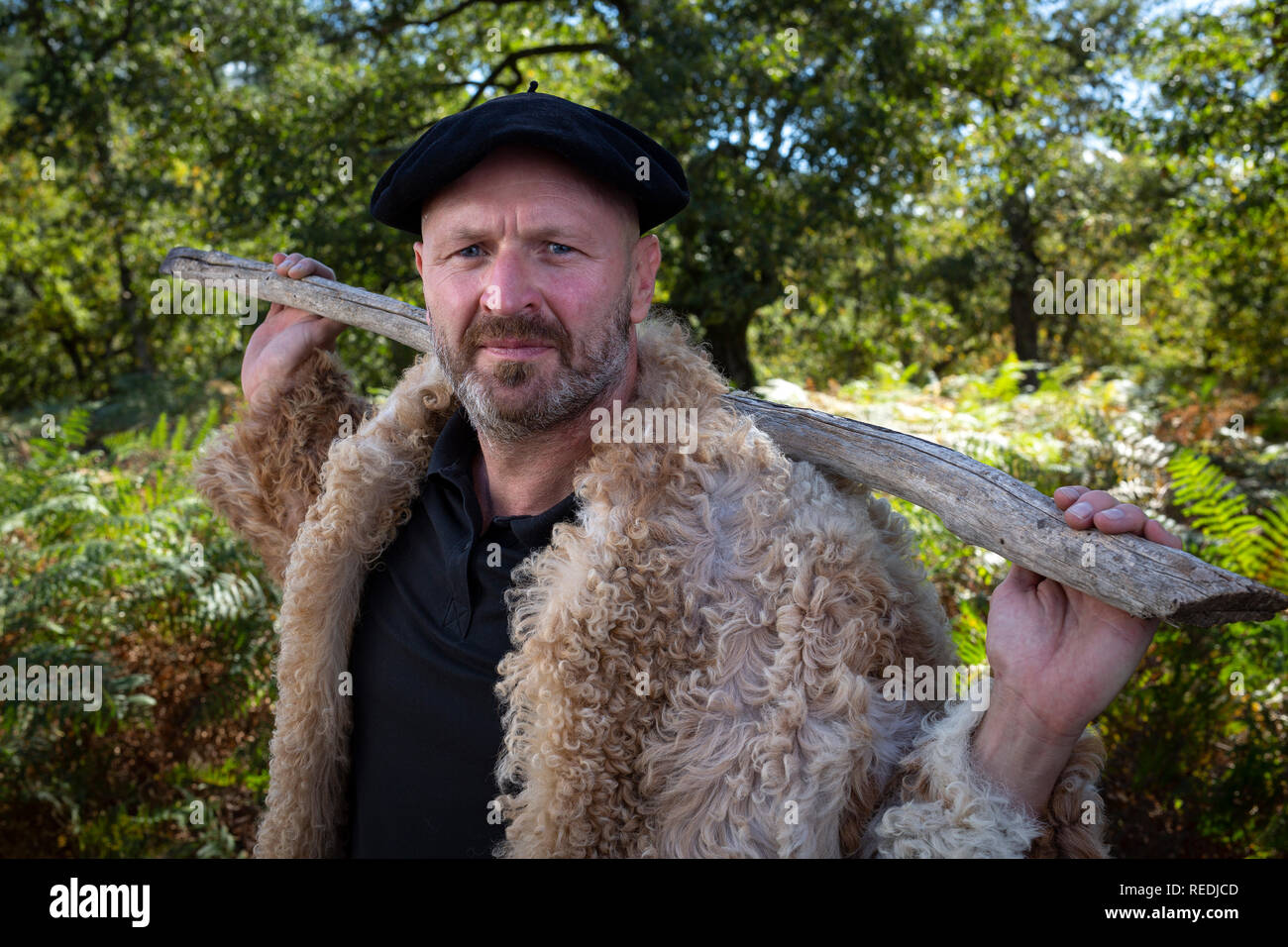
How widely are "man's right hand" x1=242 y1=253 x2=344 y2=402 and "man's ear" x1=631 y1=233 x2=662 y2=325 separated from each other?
119 cm

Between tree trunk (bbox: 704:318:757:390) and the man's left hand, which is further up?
tree trunk (bbox: 704:318:757:390)

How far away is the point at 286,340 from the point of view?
9.84ft

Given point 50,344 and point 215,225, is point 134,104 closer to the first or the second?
point 215,225

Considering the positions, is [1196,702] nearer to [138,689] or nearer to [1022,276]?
[138,689]

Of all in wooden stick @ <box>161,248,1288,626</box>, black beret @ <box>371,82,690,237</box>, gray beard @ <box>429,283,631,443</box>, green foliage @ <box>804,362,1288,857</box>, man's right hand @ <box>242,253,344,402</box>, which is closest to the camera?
wooden stick @ <box>161,248,1288,626</box>

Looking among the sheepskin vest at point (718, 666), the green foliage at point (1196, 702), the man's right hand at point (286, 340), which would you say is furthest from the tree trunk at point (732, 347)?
the sheepskin vest at point (718, 666)

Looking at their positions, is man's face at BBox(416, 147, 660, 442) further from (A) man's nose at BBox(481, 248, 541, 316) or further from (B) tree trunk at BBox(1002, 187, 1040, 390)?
(B) tree trunk at BBox(1002, 187, 1040, 390)

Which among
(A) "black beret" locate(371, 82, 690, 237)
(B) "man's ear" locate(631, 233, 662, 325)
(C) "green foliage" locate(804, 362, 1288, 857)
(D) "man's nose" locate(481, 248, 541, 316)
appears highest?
(A) "black beret" locate(371, 82, 690, 237)

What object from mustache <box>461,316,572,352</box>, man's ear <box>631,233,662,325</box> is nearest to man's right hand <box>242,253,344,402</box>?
mustache <box>461,316,572,352</box>

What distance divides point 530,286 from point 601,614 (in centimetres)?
79

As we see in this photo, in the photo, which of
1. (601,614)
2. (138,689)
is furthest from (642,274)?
(138,689)

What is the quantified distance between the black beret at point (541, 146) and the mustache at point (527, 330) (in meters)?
0.35

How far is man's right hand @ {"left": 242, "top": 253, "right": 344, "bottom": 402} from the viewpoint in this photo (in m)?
2.96

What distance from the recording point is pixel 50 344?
22047 millimetres
